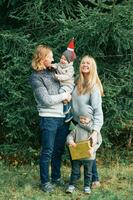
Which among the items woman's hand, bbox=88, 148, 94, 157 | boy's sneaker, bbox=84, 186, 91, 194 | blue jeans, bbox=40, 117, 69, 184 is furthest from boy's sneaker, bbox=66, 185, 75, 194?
woman's hand, bbox=88, 148, 94, 157

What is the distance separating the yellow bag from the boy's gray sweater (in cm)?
51

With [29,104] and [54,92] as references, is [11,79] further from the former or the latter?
[54,92]

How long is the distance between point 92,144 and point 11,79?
265 centimetres

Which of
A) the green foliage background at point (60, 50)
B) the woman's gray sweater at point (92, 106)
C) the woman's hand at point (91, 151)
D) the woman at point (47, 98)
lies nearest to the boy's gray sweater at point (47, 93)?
the woman at point (47, 98)

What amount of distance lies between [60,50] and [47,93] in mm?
2232

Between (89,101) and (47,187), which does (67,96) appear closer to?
(89,101)

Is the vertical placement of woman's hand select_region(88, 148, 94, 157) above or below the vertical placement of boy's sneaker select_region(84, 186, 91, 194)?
above

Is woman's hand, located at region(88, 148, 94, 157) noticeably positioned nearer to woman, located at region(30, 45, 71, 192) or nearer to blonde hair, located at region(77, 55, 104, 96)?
woman, located at region(30, 45, 71, 192)

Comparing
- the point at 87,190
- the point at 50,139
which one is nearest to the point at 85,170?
the point at 87,190

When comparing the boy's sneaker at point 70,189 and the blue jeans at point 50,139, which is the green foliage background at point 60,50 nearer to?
the blue jeans at point 50,139

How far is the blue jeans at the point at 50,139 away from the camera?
6.99 metres

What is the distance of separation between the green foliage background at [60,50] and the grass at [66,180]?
0.56 m

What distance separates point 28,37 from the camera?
29.8 feet

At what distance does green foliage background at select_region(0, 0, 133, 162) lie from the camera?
8.45 metres
